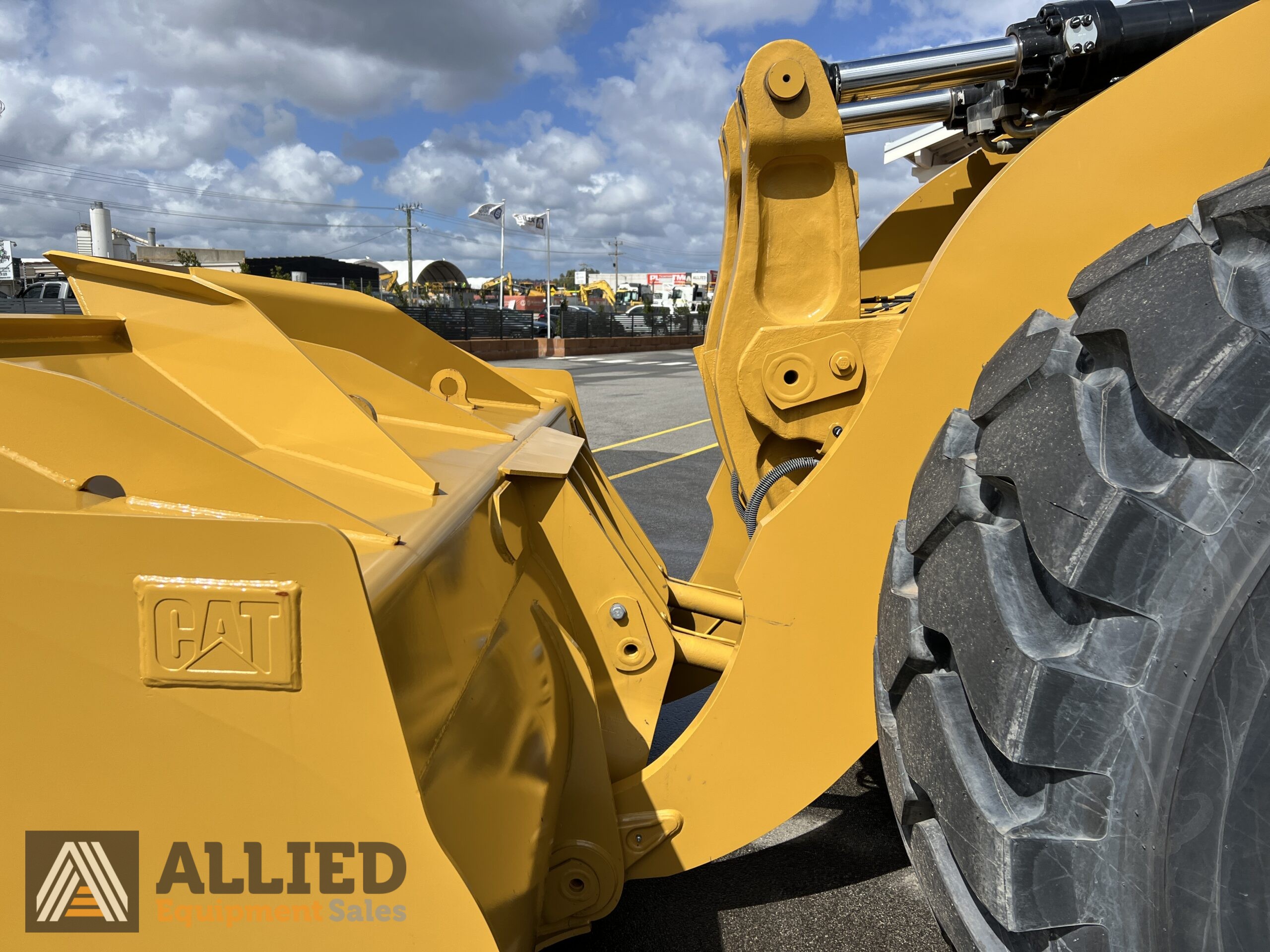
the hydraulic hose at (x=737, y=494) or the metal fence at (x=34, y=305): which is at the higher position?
the metal fence at (x=34, y=305)

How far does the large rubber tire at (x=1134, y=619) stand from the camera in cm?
106

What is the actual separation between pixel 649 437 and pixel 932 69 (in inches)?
381

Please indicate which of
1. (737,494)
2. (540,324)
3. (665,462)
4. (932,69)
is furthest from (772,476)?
(540,324)

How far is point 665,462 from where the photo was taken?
31.7ft

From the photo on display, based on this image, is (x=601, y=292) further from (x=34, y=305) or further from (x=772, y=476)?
(x=772, y=476)

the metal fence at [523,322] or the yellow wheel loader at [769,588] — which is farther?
the metal fence at [523,322]

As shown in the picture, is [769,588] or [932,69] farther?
[932,69]

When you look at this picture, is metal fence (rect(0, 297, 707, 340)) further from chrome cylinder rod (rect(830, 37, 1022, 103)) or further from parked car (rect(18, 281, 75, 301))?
chrome cylinder rod (rect(830, 37, 1022, 103))

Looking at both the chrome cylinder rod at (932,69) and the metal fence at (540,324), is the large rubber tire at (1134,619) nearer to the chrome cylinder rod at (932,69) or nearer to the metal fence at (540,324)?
the chrome cylinder rod at (932,69)

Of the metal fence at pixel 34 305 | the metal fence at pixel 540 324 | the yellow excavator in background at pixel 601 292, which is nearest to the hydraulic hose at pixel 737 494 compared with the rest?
the metal fence at pixel 34 305

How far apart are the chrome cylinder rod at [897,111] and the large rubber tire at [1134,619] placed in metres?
1.10

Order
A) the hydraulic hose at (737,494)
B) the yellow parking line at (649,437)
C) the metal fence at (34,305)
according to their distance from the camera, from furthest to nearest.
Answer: the metal fence at (34,305)
the yellow parking line at (649,437)
the hydraulic hose at (737,494)

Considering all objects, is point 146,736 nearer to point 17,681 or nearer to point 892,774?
point 17,681

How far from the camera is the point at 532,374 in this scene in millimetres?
3549
